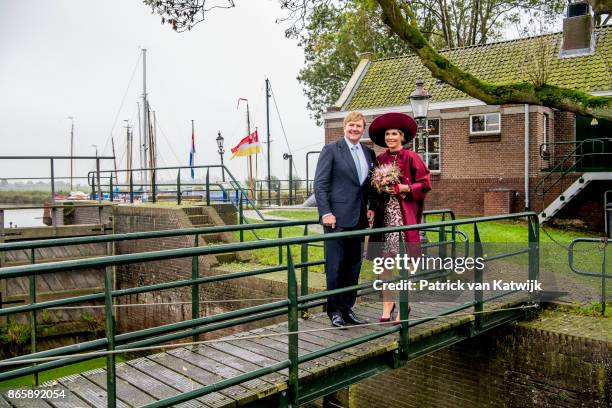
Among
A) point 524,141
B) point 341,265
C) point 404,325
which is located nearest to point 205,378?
point 341,265

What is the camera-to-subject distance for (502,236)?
14.1m

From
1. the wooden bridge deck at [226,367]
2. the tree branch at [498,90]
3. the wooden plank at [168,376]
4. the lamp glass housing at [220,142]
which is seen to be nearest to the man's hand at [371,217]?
the wooden bridge deck at [226,367]

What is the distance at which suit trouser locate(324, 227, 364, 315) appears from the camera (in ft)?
16.8

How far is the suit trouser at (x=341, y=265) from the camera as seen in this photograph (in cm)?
513

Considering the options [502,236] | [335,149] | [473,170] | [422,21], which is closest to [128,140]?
[422,21]

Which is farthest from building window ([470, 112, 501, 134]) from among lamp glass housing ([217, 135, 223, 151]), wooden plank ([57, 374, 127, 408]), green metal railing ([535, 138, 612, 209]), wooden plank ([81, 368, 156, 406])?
wooden plank ([57, 374, 127, 408])

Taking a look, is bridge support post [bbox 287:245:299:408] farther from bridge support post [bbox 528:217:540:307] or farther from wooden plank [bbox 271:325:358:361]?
bridge support post [bbox 528:217:540:307]

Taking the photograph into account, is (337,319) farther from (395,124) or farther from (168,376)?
(395,124)

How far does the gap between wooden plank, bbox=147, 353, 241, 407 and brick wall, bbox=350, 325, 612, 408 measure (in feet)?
Answer: 14.4

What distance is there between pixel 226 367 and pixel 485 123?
1741cm

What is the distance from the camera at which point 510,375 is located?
710cm

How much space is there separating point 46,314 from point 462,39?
27.0 metres

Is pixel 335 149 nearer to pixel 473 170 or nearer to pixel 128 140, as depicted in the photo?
pixel 473 170

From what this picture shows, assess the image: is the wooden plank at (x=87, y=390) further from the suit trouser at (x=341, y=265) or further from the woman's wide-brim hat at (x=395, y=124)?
the woman's wide-brim hat at (x=395, y=124)
